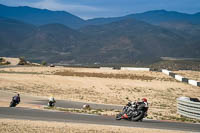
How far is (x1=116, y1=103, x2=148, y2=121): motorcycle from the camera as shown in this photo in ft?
66.1

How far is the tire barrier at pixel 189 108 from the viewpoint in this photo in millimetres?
23656

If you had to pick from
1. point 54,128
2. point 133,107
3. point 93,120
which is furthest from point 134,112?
point 54,128

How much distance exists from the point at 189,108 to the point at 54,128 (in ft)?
37.6

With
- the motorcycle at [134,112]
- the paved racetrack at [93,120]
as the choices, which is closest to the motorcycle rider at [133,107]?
the motorcycle at [134,112]

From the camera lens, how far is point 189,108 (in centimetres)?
2450

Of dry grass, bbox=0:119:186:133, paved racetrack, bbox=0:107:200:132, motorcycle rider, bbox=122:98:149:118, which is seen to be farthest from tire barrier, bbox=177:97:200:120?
dry grass, bbox=0:119:186:133

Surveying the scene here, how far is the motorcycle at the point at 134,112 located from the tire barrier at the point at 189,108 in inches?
201

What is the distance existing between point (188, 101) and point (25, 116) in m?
11.1

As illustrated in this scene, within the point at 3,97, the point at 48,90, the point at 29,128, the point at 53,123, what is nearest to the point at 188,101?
the point at 53,123

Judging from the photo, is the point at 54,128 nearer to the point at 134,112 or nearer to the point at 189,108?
the point at 134,112

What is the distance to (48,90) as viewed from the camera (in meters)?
42.9

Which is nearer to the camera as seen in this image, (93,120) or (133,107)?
(93,120)

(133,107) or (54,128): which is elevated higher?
(133,107)

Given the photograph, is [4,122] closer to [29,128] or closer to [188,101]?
[29,128]
